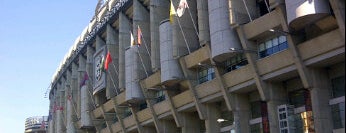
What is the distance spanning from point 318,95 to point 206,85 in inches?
582

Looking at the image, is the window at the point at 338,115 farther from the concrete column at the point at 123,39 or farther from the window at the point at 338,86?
the concrete column at the point at 123,39

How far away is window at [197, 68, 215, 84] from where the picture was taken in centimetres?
5825

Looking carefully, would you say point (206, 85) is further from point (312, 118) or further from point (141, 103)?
point (141, 103)

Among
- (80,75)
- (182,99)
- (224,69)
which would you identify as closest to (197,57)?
(224,69)

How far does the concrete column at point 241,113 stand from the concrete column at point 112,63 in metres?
29.0

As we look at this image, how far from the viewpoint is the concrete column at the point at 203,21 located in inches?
2183

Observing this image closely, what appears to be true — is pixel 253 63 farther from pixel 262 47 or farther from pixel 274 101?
pixel 274 101

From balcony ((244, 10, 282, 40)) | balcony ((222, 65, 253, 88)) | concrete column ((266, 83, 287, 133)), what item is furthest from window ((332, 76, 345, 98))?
balcony ((222, 65, 253, 88))

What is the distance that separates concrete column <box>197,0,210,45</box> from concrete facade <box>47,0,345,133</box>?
11cm

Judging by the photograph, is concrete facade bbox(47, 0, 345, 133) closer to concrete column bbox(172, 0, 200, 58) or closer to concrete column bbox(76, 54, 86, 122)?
concrete column bbox(172, 0, 200, 58)

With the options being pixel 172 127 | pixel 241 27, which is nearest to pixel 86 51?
Answer: pixel 172 127

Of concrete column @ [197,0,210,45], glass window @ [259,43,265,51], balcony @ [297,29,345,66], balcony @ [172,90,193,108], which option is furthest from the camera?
balcony @ [172,90,193,108]

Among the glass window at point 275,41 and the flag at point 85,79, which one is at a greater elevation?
the flag at point 85,79

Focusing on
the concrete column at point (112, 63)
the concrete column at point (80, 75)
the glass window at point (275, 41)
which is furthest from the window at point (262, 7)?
the concrete column at point (80, 75)
